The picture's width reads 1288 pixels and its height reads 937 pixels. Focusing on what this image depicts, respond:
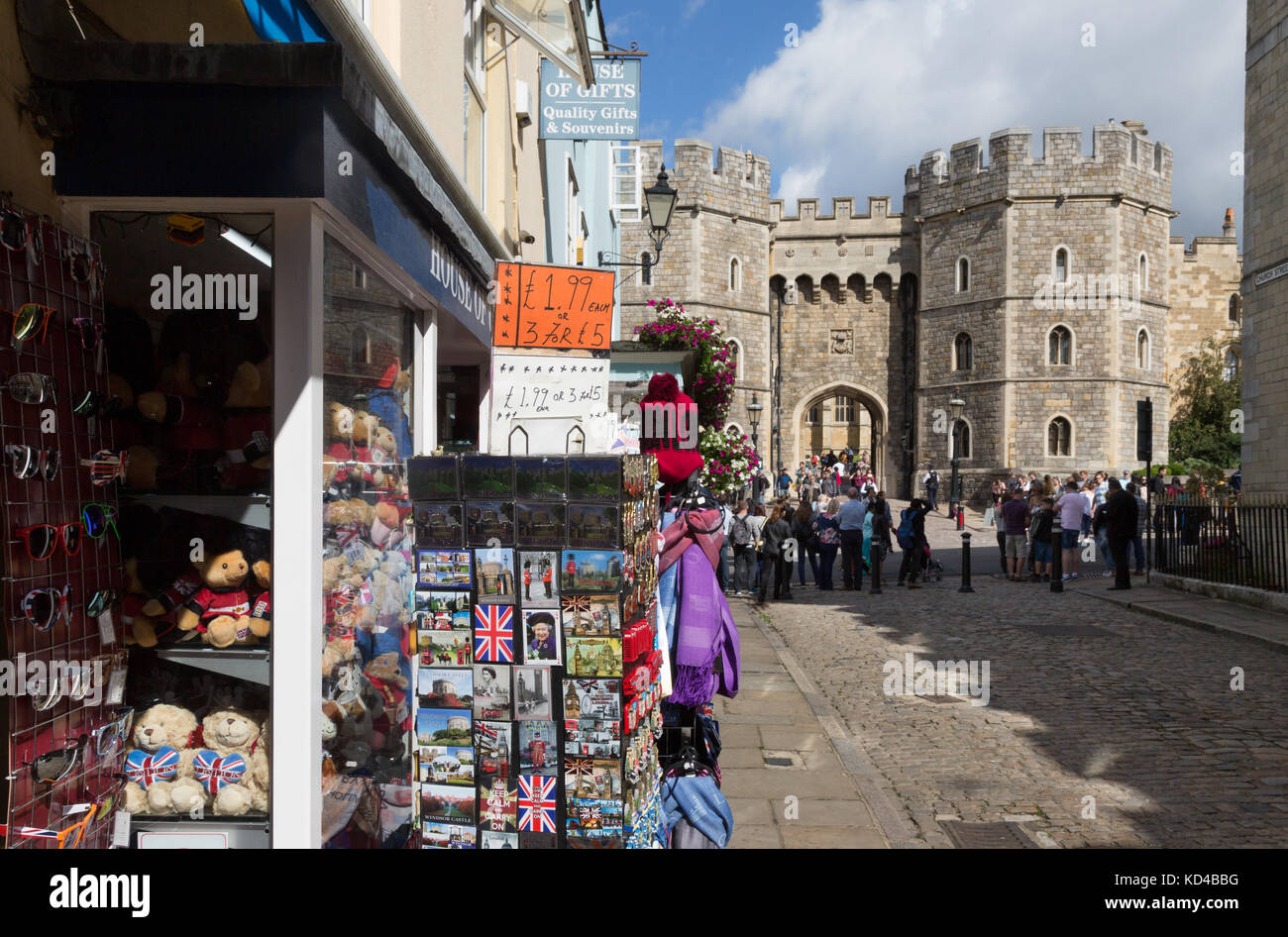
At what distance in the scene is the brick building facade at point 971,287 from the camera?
120 feet

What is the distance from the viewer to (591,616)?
3.32 meters

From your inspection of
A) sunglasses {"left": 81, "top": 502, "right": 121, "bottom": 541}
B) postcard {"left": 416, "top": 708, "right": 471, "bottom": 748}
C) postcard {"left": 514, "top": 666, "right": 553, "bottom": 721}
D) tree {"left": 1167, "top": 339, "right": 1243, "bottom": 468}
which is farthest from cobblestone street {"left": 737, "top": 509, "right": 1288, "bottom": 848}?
tree {"left": 1167, "top": 339, "right": 1243, "bottom": 468}

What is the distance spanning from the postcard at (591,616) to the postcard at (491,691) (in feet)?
0.87

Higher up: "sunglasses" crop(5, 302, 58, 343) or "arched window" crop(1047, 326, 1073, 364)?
"arched window" crop(1047, 326, 1073, 364)

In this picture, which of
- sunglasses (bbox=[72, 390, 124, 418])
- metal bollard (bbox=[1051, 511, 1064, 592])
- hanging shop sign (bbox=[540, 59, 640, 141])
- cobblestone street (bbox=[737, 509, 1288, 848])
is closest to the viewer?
sunglasses (bbox=[72, 390, 124, 418])

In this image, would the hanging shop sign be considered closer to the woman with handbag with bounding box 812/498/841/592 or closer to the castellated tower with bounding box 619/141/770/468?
the woman with handbag with bounding box 812/498/841/592

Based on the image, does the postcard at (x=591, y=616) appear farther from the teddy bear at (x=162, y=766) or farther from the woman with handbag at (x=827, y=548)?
the woman with handbag at (x=827, y=548)

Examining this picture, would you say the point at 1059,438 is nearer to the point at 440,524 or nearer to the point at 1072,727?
the point at 1072,727

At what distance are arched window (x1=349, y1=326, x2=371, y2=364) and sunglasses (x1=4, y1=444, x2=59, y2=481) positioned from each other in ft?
3.81

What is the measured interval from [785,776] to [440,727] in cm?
302

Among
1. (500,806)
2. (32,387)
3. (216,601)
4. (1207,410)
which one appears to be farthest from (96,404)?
(1207,410)

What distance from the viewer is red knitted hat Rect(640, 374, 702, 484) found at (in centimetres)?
391

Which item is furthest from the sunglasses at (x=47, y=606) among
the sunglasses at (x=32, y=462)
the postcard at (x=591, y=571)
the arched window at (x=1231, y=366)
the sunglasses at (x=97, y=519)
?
the arched window at (x=1231, y=366)
